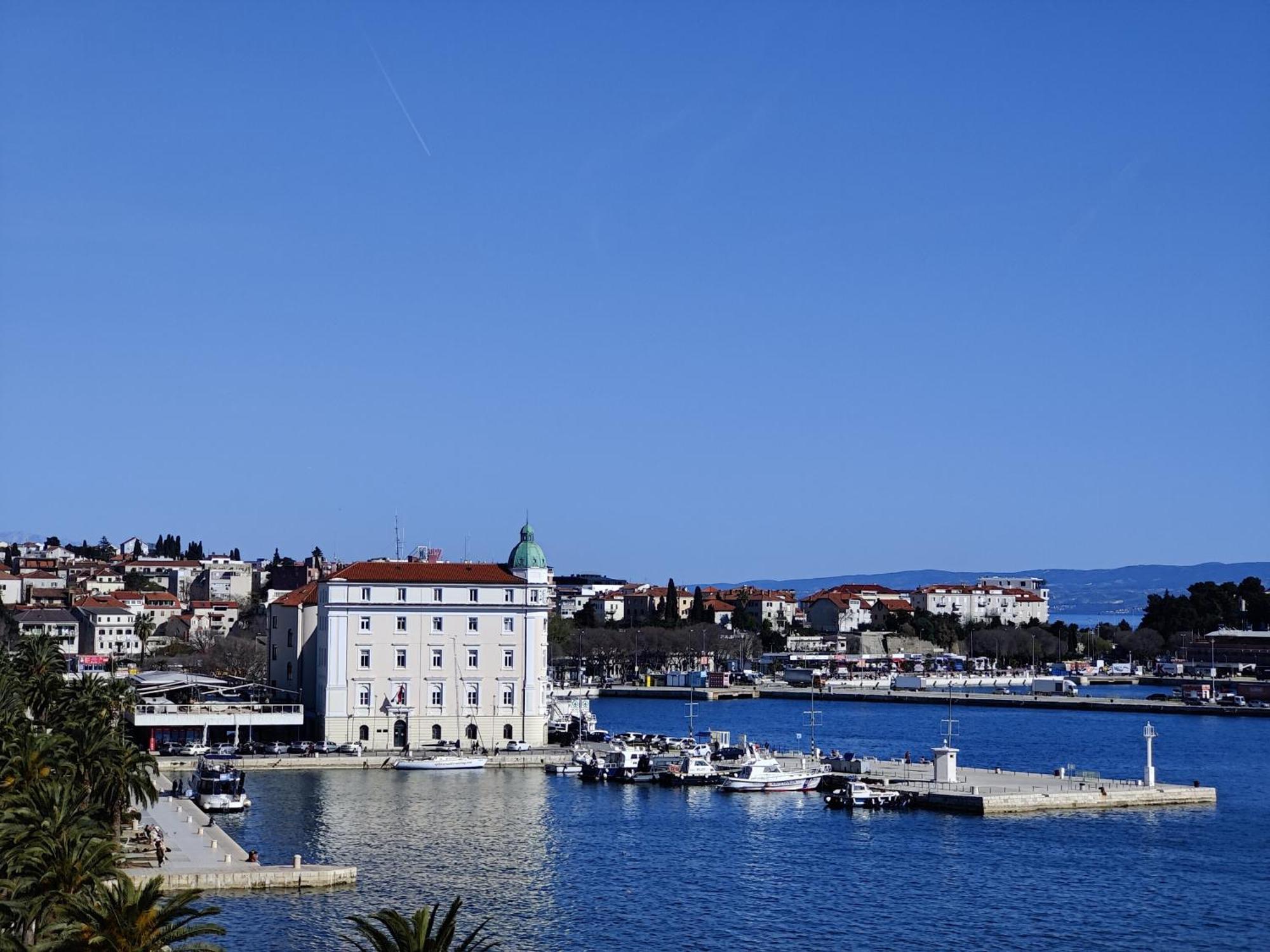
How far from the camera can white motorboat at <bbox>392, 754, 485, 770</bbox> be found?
71.9 m

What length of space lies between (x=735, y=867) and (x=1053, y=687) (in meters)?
116

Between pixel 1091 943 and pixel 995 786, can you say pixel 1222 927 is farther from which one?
pixel 995 786

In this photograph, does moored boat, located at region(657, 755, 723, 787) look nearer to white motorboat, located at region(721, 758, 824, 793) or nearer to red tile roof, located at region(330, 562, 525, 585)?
white motorboat, located at region(721, 758, 824, 793)

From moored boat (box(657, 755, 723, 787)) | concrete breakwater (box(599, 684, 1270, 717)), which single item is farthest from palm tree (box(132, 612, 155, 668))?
moored boat (box(657, 755, 723, 787))

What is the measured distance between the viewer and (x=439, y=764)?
2832 inches

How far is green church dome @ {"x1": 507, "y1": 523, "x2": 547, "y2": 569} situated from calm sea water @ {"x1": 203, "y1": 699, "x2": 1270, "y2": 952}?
1118 cm

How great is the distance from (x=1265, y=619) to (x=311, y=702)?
15004 centimetres

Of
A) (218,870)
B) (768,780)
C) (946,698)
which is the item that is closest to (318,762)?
(768,780)

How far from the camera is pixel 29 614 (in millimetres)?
148625

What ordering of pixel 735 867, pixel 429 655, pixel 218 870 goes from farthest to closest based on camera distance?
pixel 429 655, pixel 735 867, pixel 218 870

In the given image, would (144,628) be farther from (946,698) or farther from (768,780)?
(768,780)

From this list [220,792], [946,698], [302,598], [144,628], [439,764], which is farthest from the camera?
[144,628]

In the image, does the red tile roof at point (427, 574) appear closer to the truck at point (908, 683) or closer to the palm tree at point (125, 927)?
the palm tree at point (125, 927)

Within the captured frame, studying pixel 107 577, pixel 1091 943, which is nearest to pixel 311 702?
pixel 1091 943
